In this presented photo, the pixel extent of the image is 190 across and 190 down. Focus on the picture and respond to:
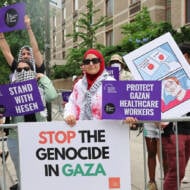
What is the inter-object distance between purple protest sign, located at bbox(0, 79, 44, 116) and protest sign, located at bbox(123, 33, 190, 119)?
952mm

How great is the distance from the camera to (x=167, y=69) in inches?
182

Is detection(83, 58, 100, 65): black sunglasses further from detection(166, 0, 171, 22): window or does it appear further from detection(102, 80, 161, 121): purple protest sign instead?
detection(166, 0, 171, 22): window

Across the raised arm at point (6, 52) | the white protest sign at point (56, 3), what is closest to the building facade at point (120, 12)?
the white protest sign at point (56, 3)

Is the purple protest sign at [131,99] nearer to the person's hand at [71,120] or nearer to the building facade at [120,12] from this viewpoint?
the person's hand at [71,120]

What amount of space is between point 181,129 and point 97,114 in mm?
1158

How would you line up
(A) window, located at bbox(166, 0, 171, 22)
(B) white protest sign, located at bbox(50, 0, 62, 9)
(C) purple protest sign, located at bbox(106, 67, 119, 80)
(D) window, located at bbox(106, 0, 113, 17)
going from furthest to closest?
(D) window, located at bbox(106, 0, 113, 17), (A) window, located at bbox(166, 0, 171, 22), (B) white protest sign, located at bbox(50, 0, 62, 9), (C) purple protest sign, located at bbox(106, 67, 119, 80)

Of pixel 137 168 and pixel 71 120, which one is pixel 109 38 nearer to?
pixel 137 168

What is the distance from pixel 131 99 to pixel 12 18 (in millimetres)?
2174

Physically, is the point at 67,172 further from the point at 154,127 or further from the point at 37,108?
the point at 154,127

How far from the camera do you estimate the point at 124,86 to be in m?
4.07

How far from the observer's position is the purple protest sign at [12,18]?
557 centimetres

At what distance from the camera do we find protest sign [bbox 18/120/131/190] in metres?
4.25

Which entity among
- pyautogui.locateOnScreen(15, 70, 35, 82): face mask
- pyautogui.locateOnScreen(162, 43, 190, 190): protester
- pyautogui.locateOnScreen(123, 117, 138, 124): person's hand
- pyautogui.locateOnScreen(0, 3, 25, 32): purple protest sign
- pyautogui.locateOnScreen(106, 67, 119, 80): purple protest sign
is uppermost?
pyautogui.locateOnScreen(0, 3, 25, 32): purple protest sign

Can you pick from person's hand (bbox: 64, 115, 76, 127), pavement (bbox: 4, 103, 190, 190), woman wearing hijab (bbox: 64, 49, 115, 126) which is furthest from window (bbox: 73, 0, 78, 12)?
person's hand (bbox: 64, 115, 76, 127)
